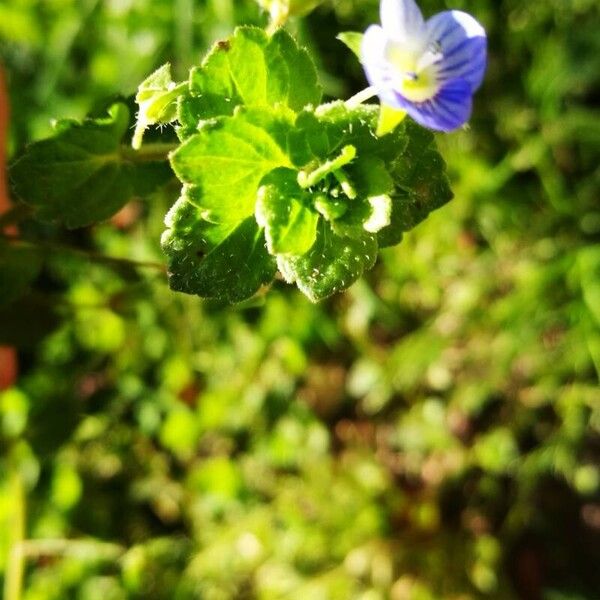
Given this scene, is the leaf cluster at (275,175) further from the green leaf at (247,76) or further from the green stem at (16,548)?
the green stem at (16,548)

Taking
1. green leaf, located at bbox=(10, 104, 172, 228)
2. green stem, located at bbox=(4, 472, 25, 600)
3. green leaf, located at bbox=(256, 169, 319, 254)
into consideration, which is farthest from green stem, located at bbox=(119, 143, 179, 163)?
green stem, located at bbox=(4, 472, 25, 600)

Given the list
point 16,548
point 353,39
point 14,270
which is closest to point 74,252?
point 14,270

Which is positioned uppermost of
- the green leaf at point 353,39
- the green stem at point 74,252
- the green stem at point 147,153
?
the green leaf at point 353,39

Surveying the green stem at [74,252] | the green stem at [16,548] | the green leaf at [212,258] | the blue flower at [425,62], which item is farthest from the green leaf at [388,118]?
the green stem at [16,548]

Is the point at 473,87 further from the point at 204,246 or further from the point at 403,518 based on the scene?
the point at 403,518

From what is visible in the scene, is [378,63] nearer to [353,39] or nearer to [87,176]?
[353,39]

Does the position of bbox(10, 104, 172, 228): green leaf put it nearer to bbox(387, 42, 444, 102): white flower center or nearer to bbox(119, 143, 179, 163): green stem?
bbox(119, 143, 179, 163): green stem

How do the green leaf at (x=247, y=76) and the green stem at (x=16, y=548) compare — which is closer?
the green leaf at (x=247, y=76)
